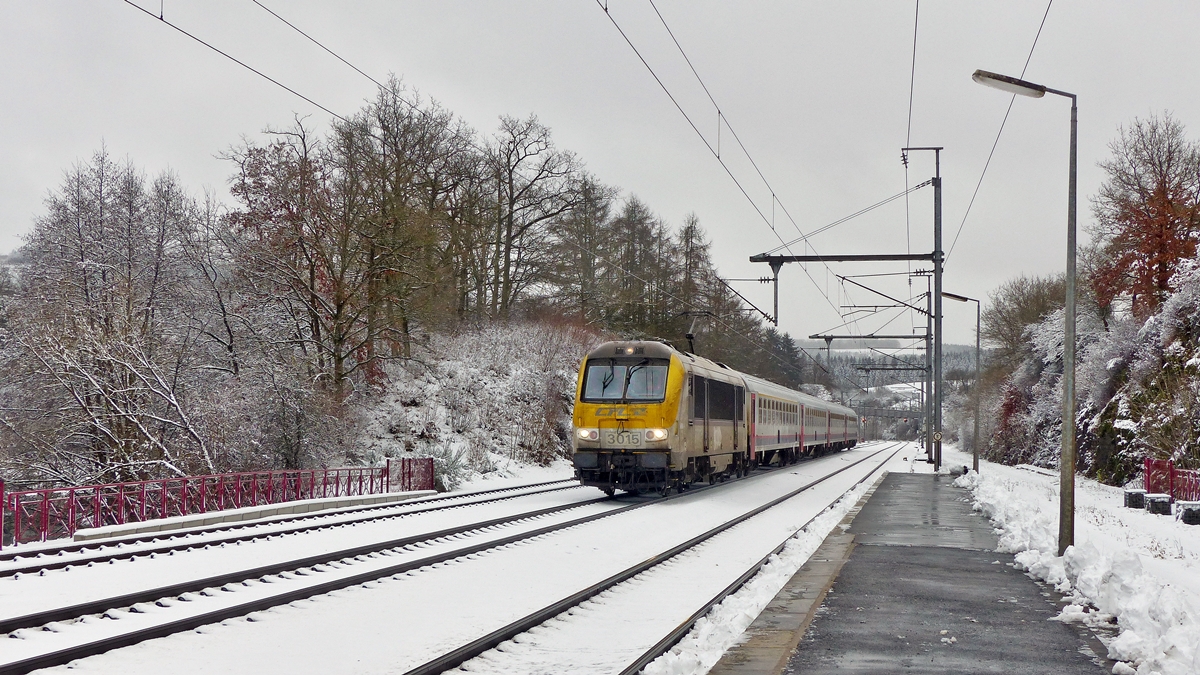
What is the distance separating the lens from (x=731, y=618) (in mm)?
9195

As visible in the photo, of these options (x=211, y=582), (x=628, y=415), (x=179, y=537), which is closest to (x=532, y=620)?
(x=211, y=582)

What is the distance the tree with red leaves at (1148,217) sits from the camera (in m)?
38.2

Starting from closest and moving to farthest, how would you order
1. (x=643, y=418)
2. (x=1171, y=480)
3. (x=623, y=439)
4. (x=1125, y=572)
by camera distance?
(x=1125, y=572)
(x=643, y=418)
(x=623, y=439)
(x=1171, y=480)

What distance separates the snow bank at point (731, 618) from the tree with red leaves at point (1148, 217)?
94.6 ft

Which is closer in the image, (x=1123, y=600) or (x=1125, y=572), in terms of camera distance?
(x=1123, y=600)

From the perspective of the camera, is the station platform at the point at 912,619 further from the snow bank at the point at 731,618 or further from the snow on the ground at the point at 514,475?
the snow on the ground at the point at 514,475

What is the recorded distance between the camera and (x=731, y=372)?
28938 millimetres

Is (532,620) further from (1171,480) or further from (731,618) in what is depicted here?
(1171,480)

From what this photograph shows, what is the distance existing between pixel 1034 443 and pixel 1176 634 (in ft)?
165

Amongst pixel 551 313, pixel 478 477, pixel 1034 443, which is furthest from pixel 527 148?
pixel 1034 443

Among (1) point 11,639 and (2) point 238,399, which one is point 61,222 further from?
(1) point 11,639

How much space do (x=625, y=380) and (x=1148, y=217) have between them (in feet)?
86.7

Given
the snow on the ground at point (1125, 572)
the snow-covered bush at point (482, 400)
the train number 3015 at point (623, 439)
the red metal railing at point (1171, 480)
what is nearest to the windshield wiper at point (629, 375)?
the train number 3015 at point (623, 439)

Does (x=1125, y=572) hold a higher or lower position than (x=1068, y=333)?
lower
